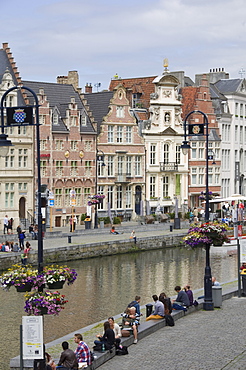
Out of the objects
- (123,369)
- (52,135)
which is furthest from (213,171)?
(123,369)

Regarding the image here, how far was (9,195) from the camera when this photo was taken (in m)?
60.1

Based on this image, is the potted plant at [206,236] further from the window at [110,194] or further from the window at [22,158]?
the window at [110,194]

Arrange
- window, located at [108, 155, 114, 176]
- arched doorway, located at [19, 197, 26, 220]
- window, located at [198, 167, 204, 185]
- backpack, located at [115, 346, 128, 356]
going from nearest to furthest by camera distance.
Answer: backpack, located at [115, 346, 128, 356], arched doorway, located at [19, 197, 26, 220], window, located at [108, 155, 114, 176], window, located at [198, 167, 204, 185]

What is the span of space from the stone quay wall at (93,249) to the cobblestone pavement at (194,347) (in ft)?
67.0

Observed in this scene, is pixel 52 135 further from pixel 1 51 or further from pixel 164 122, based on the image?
pixel 164 122

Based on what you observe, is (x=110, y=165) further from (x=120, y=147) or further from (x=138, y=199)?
(x=138, y=199)

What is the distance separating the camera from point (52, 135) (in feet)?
208

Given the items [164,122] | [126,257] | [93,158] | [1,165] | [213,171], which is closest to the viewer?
[126,257]

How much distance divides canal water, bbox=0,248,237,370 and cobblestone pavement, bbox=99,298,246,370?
402 cm

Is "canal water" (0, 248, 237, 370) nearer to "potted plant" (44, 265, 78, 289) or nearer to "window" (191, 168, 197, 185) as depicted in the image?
"potted plant" (44, 265, 78, 289)

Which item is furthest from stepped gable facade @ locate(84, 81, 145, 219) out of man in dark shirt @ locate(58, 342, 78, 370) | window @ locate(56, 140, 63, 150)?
man in dark shirt @ locate(58, 342, 78, 370)

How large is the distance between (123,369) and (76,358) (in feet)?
4.26

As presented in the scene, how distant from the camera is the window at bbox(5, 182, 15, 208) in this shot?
5994cm

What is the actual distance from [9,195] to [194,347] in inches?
1525
